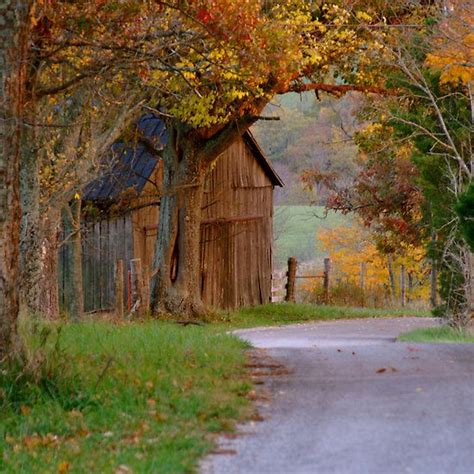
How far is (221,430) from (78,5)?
597cm

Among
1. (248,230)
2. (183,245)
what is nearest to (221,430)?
(183,245)

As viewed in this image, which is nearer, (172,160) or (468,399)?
(468,399)

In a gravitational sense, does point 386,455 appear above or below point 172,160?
below

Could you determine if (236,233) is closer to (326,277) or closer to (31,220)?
(326,277)

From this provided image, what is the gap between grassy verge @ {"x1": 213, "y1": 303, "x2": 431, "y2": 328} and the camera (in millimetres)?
31944

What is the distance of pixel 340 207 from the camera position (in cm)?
3847

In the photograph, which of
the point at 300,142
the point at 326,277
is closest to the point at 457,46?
the point at 326,277

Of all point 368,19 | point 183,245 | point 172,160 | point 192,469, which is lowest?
point 192,469

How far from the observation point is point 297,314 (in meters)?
33.5

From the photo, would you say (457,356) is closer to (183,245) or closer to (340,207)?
(183,245)

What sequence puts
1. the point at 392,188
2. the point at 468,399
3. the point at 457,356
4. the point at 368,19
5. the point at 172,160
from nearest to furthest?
the point at 468,399 < the point at 457,356 < the point at 368,19 < the point at 172,160 < the point at 392,188

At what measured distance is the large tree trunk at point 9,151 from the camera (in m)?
10.7

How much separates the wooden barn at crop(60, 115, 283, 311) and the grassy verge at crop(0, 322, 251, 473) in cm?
1673

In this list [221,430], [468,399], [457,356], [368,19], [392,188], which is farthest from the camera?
[392,188]
